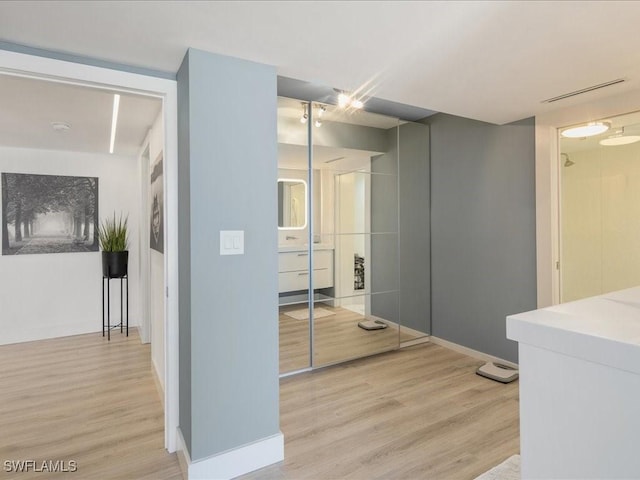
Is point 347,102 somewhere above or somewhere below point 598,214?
above

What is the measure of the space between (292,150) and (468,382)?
7.84ft

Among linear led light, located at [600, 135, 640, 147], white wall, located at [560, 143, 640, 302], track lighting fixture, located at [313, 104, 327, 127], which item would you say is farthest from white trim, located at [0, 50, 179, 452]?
linear led light, located at [600, 135, 640, 147]

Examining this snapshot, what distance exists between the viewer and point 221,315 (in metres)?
1.91

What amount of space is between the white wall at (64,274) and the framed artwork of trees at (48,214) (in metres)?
0.08

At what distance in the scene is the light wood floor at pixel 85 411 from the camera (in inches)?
81.5

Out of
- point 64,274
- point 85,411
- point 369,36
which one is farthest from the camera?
point 64,274

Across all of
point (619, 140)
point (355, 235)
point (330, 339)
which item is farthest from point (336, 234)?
point (619, 140)

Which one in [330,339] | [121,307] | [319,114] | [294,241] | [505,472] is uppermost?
[319,114]

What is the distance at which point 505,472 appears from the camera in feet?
6.28

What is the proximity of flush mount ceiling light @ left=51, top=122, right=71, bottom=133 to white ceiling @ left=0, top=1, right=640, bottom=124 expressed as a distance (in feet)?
5.62

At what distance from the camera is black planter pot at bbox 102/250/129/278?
4230mm

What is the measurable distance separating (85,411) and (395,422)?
2143mm

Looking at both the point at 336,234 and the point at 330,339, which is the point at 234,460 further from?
the point at 336,234

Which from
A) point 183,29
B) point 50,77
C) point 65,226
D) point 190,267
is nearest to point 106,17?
point 183,29
